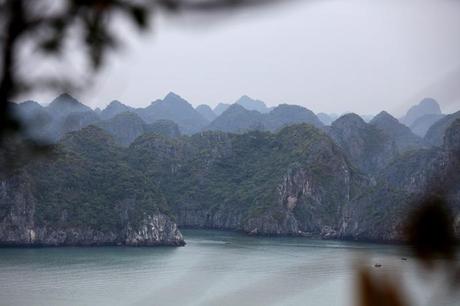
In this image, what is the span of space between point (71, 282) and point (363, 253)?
29.2m

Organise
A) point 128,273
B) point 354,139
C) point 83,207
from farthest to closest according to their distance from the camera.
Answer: point 354,139, point 83,207, point 128,273

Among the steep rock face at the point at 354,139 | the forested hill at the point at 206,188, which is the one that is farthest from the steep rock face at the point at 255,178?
the steep rock face at the point at 354,139

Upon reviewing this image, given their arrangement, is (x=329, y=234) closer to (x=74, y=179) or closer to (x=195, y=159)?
(x=195, y=159)

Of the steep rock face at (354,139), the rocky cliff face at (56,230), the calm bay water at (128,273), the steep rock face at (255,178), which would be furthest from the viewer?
the steep rock face at (354,139)

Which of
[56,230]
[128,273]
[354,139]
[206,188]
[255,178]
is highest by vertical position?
[354,139]

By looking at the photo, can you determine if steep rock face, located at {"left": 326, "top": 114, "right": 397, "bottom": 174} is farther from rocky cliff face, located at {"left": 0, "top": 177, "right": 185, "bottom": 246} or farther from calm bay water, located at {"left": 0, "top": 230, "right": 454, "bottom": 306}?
rocky cliff face, located at {"left": 0, "top": 177, "right": 185, "bottom": 246}

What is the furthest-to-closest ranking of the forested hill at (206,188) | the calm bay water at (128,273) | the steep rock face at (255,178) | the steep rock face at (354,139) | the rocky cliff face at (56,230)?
the steep rock face at (354,139) → the steep rock face at (255,178) → the forested hill at (206,188) → the rocky cliff face at (56,230) → the calm bay water at (128,273)

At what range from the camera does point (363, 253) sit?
0.75m

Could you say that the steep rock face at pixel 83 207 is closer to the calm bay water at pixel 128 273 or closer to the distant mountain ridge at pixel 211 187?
the distant mountain ridge at pixel 211 187

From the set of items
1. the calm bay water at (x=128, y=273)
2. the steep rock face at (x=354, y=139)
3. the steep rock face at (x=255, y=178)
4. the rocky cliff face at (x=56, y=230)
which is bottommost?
the calm bay water at (x=128, y=273)

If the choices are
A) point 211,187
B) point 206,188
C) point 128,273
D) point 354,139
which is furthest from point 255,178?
point 128,273

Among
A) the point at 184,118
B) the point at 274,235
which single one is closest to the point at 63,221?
the point at 274,235

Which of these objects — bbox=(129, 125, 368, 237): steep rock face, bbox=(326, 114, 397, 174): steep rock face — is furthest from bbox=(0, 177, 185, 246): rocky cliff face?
bbox=(326, 114, 397, 174): steep rock face

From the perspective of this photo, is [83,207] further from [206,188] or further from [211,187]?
[211,187]
